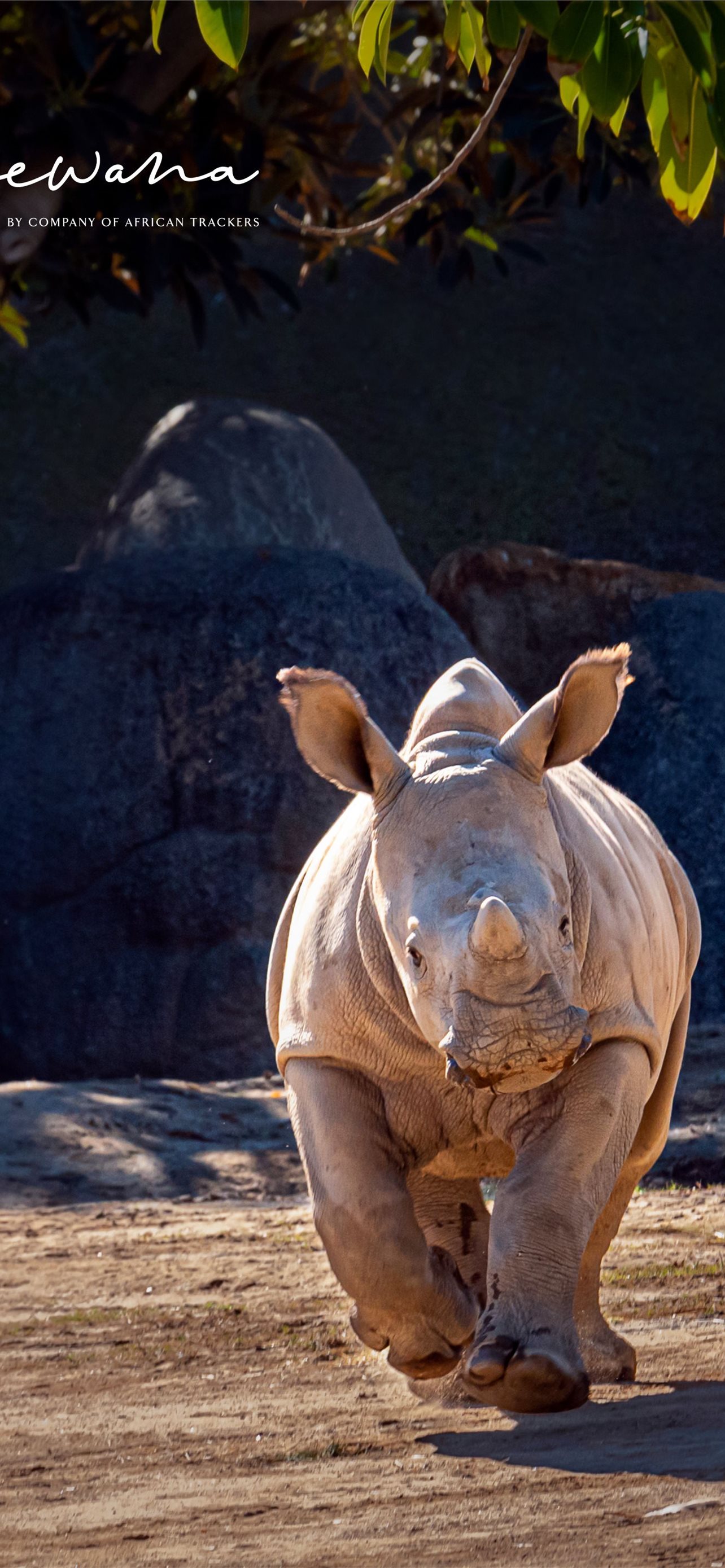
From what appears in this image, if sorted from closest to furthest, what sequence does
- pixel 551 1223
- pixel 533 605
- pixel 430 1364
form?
1. pixel 551 1223
2. pixel 430 1364
3. pixel 533 605

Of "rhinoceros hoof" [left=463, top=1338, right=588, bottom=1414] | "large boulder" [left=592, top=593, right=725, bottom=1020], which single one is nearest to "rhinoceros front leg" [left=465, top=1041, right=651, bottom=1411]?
"rhinoceros hoof" [left=463, top=1338, right=588, bottom=1414]

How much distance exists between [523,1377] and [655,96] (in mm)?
2153

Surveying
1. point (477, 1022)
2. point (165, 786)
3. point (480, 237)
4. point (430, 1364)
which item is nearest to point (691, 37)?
point (477, 1022)

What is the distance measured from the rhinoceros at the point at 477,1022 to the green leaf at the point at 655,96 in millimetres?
1058

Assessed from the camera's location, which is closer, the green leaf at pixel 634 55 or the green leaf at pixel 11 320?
the green leaf at pixel 634 55

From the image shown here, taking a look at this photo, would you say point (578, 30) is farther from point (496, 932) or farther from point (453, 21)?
point (496, 932)

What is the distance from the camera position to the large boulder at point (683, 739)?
32.9ft

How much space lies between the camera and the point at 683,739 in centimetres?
1066

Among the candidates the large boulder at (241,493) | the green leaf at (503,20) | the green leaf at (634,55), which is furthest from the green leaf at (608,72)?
the large boulder at (241,493)

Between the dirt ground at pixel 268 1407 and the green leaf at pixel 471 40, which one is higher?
the green leaf at pixel 471 40

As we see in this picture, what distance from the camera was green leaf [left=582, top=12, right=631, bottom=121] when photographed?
258 centimetres

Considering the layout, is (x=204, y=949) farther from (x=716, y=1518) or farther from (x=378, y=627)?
(x=716, y=1518)

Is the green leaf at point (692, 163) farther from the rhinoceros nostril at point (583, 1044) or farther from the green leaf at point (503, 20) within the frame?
the rhinoceros nostril at point (583, 1044)

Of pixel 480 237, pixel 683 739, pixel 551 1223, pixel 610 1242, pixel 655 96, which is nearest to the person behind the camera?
pixel 655 96
